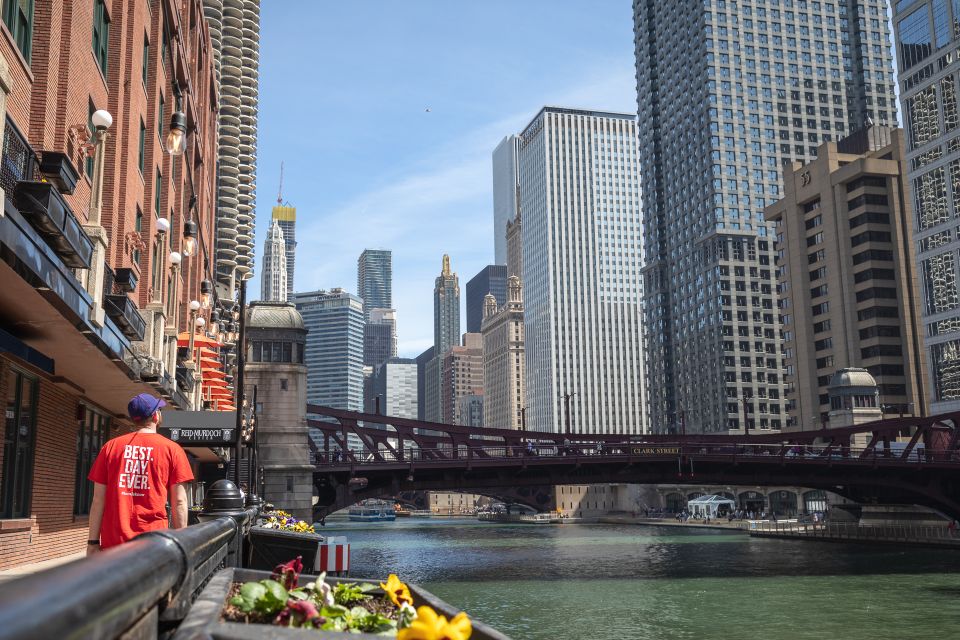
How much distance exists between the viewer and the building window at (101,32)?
85.9 feet

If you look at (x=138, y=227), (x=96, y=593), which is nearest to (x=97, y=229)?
(x=138, y=227)

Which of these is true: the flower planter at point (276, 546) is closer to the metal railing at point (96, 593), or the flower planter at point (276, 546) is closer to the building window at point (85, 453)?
the building window at point (85, 453)

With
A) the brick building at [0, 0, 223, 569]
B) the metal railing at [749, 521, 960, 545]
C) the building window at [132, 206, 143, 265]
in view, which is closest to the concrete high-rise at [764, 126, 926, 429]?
the metal railing at [749, 521, 960, 545]

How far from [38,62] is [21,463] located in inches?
331

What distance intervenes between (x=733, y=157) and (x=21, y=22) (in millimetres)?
163338

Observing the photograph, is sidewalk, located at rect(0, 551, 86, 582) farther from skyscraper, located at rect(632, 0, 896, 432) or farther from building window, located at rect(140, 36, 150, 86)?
skyscraper, located at rect(632, 0, 896, 432)

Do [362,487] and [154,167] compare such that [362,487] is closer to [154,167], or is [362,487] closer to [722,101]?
[154,167]

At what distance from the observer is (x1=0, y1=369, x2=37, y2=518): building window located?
18188mm

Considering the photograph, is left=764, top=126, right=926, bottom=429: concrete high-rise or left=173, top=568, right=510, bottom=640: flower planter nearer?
left=173, top=568, right=510, bottom=640: flower planter

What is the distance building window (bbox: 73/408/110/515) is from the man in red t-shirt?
55.5ft

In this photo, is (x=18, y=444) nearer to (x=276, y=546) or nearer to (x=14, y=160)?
(x=276, y=546)

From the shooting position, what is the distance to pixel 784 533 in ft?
290

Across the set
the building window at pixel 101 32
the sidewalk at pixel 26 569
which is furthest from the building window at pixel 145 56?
the sidewalk at pixel 26 569

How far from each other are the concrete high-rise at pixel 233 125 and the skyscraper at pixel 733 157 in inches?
3205
